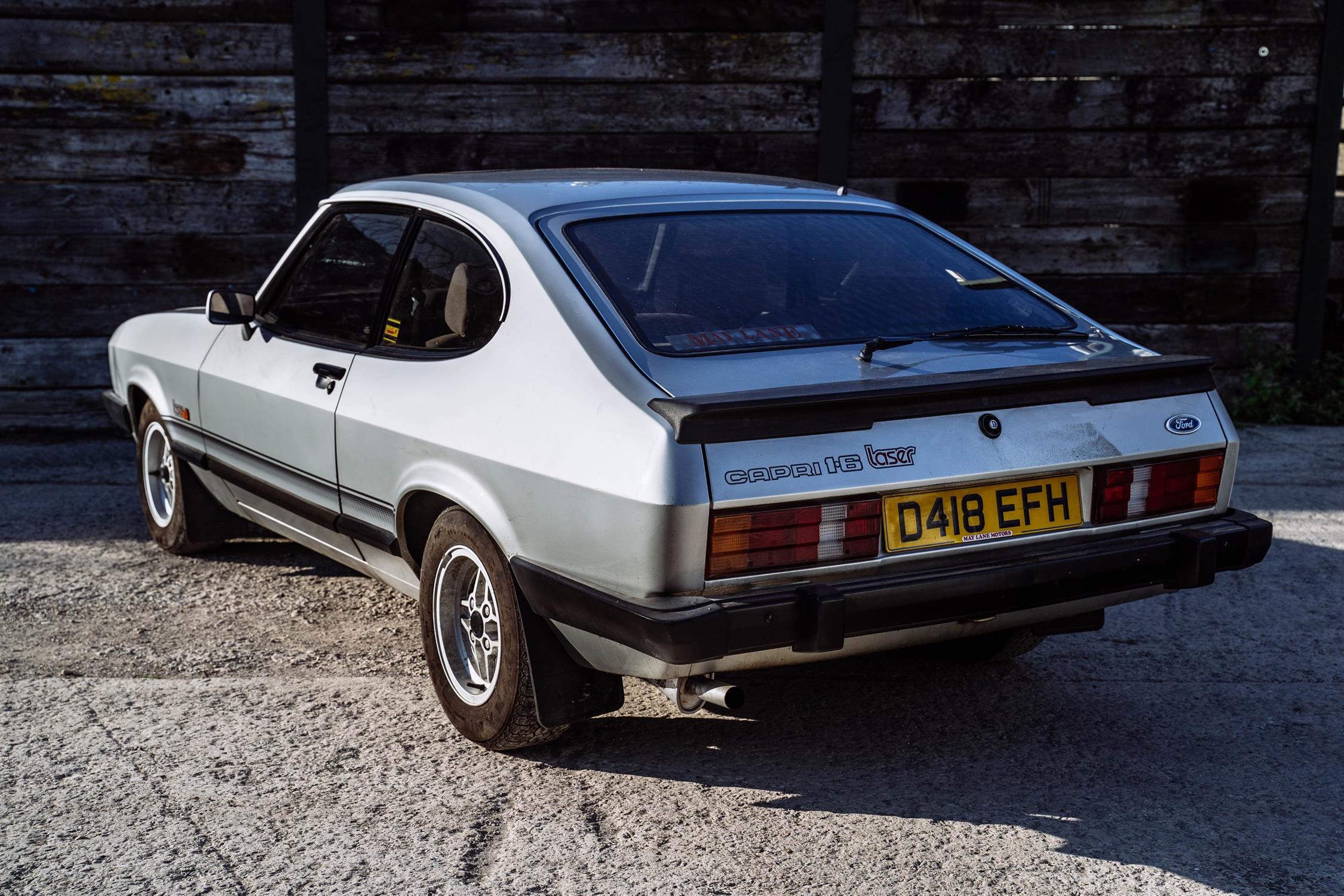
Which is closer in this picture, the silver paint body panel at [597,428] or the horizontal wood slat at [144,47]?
the silver paint body panel at [597,428]

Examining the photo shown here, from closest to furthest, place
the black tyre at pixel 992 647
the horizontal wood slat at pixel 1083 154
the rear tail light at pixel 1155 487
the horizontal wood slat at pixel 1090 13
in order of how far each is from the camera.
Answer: the rear tail light at pixel 1155 487 → the black tyre at pixel 992 647 → the horizontal wood slat at pixel 1090 13 → the horizontal wood slat at pixel 1083 154

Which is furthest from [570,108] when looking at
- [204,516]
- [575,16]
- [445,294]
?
[445,294]

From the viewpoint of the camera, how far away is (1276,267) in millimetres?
8016

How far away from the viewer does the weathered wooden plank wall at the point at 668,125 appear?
7516 millimetres

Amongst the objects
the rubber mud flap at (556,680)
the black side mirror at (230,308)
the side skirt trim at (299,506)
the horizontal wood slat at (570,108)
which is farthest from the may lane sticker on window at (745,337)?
the horizontal wood slat at (570,108)

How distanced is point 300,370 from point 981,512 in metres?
2.14

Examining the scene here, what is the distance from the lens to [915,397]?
2920 mm

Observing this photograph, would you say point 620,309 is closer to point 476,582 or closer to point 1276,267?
point 476,582

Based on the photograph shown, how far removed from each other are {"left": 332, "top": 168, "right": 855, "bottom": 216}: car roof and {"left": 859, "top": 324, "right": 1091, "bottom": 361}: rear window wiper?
716 mm

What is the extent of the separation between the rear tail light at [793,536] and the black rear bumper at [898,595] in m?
0.06

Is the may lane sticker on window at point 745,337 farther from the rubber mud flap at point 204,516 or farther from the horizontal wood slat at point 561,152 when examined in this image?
the horizontal wood slat at point 561,152

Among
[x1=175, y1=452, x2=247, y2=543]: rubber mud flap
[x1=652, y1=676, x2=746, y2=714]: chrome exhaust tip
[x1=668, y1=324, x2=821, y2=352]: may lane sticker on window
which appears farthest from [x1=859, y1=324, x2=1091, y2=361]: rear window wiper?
[x1=175, y1=452, x2=247, y2=543]: rubber mud flap

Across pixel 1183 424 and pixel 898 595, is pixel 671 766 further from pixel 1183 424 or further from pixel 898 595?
pixel 1183 424

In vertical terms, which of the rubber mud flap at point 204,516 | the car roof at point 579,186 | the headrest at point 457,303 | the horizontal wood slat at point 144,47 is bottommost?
the rubber mud flap at point 204,516
